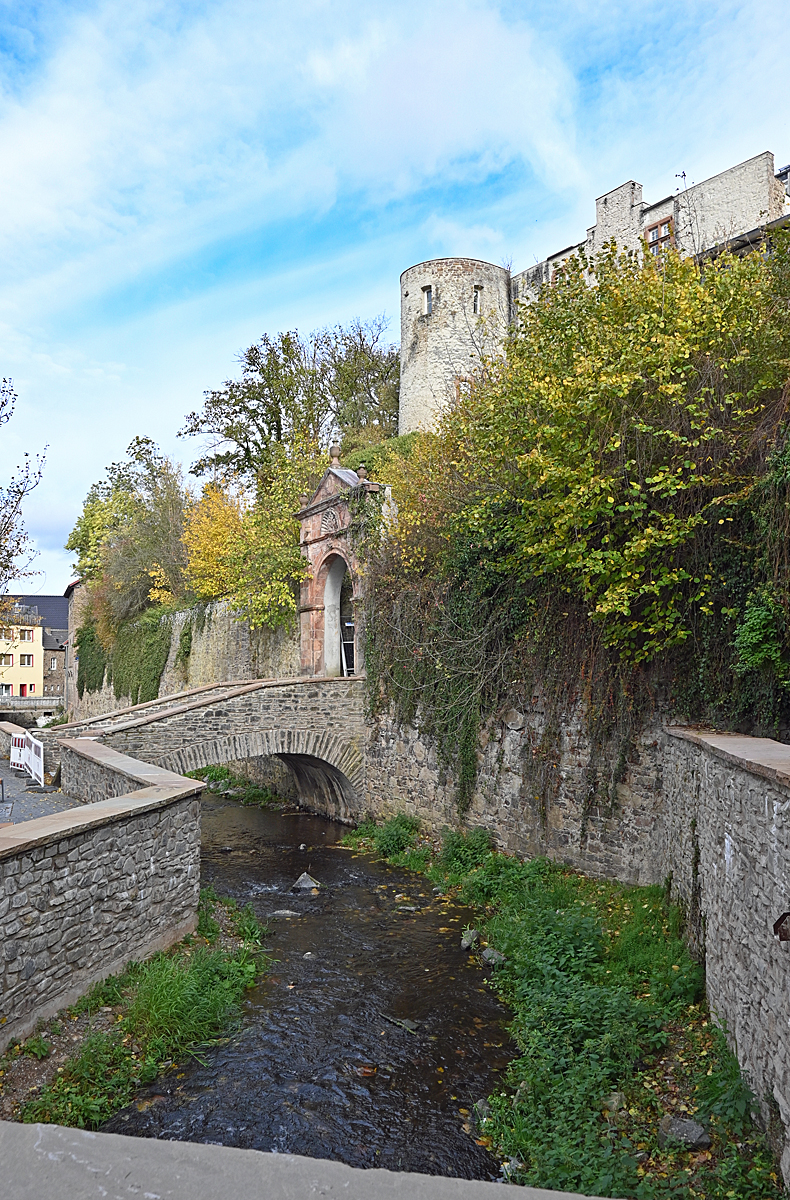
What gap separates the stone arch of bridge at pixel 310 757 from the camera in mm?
14562

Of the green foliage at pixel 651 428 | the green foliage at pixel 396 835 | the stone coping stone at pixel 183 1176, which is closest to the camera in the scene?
the stone coping stone at pixel 183 1176

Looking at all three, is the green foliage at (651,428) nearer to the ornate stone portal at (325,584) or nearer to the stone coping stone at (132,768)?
the stone coping stone at (132,768)

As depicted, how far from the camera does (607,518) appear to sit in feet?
29.6

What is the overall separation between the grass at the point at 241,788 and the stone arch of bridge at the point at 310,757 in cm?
155

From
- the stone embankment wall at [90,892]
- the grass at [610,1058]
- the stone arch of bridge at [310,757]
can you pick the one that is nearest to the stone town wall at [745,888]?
the grass at [610,1058]

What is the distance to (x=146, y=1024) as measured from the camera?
22.3 ft

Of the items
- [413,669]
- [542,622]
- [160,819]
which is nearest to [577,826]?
[542,622]

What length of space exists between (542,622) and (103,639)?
27312mm

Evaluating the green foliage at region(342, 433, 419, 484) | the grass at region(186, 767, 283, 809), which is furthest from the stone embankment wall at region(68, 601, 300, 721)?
the green foliage at region(342, 433, 419, 484)

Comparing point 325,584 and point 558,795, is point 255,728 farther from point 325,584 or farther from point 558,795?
point 558,795

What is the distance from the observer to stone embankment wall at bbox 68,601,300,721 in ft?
66.8

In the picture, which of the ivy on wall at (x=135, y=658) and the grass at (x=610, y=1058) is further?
the ivy on wall at (x=135, y=658)

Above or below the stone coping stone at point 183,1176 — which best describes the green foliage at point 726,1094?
below

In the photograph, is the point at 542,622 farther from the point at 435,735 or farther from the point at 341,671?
the point at 341,671
